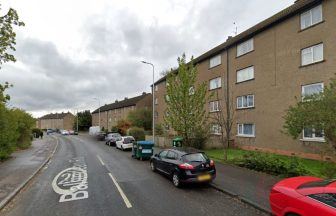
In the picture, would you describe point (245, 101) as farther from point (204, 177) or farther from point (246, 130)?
point (204, 177)

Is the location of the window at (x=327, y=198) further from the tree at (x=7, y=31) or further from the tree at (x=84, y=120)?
the tree at (x=84, y=120)

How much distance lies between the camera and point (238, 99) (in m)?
24.9

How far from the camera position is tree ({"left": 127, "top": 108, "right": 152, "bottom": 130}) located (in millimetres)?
50416

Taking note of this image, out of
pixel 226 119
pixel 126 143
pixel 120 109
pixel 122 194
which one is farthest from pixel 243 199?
pixel 120 109

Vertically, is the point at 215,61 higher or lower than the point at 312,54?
higher

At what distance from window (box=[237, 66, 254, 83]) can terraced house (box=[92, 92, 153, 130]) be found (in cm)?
3310

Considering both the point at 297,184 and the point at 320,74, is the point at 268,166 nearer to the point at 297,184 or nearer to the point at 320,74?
the point at 297,184

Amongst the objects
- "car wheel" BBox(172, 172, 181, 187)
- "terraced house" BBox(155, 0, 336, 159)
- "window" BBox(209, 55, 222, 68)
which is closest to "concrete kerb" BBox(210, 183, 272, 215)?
"car wheel" BBox(172, 172, 181, 187)

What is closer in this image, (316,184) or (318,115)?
(316,184)

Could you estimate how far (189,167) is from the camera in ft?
34.4

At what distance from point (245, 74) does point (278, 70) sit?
417cm

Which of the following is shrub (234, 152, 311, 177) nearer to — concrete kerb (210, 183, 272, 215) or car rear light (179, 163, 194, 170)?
concrete kerb (210, 183, 272, 215)

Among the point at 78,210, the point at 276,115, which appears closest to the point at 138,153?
the point at 276,115

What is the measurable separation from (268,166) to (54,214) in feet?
29.3
